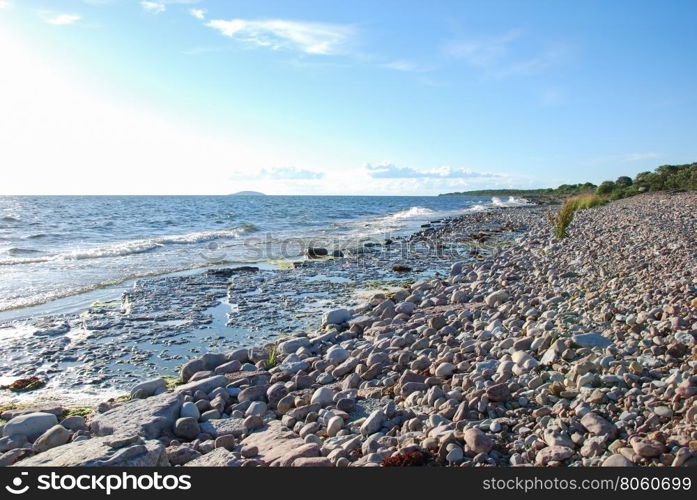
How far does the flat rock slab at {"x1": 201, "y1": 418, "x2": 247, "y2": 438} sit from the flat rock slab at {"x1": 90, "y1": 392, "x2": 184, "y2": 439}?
0.32 metres

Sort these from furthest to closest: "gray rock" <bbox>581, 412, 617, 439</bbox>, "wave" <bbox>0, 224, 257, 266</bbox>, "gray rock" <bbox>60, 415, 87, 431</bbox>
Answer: "wave" <bbox>0, 224, 257, 266</bbox>
"gray rock" <bbox>60, 415, 87, 431</bbox>
"gray rock" <bbox>581, 412, 617, 439</bbox>

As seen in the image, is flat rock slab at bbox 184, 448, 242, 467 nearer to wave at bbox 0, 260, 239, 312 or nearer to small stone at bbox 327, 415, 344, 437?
small stone at bbox 327, 415, 344, 437

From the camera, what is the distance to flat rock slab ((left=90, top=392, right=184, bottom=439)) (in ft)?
13.1

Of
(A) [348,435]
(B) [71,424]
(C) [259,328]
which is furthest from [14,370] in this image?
(A) [348,435]

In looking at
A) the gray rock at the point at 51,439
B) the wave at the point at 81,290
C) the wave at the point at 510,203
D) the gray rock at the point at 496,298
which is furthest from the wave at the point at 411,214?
the gray rock at the point at 51,439

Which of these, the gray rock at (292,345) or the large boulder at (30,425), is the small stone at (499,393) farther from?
the large boulder at (30,425)

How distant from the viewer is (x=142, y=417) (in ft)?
13.5

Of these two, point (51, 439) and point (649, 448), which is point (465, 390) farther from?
point (51, 439)

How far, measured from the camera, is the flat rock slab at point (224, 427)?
4098 mm

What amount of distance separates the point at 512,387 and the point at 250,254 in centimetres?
1473

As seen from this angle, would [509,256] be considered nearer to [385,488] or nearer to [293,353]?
[293,353]

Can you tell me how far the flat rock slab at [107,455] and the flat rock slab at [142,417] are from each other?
577 mm

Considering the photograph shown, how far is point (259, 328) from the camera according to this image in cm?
771

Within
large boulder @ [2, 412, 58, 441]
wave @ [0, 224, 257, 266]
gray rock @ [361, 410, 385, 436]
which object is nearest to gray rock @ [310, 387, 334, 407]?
gray rock @ [361, 410, 385, 436]
